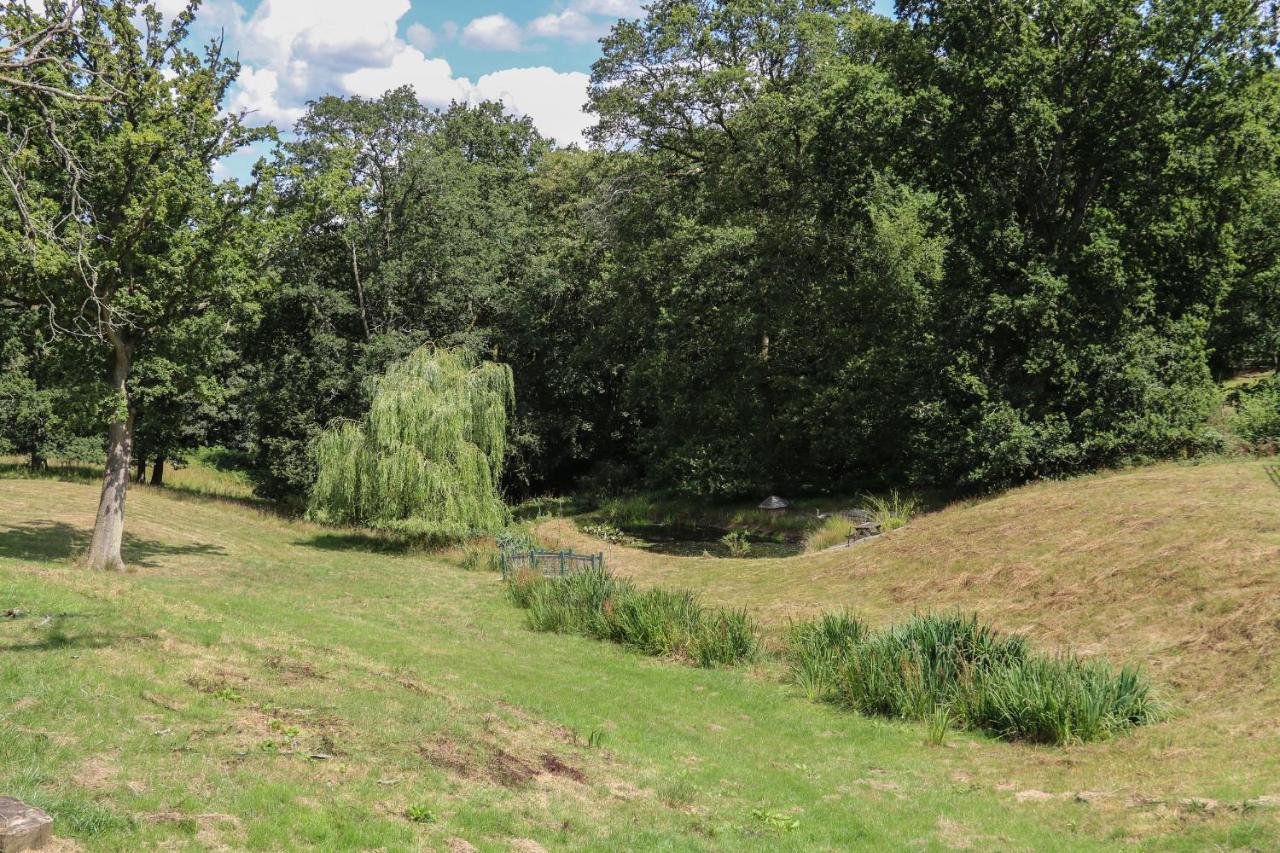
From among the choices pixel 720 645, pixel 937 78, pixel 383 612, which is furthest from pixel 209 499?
pixel 937 78

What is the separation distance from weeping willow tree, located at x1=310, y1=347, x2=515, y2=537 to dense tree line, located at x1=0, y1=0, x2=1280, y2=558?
5.29 meters

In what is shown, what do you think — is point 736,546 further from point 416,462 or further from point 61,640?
point 61,640

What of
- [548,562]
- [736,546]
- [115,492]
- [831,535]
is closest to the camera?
[115,492]

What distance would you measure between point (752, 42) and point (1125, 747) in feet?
108

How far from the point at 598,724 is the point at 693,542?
24090 millimetres

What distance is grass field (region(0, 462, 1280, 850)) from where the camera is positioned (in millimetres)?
7703

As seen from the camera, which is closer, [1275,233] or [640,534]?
[1275,233]

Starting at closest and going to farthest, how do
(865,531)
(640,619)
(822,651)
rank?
(822,651) → (640,619) → (865,531)

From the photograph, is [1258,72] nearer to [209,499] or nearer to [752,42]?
[752,42]

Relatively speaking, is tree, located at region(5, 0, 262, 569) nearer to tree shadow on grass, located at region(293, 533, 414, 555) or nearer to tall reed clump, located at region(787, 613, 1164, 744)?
tree shadow on grass, located at region(293, 533, 414, 555)

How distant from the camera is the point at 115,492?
20406 mm

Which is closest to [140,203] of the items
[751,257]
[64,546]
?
[64,546]

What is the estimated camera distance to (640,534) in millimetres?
38875

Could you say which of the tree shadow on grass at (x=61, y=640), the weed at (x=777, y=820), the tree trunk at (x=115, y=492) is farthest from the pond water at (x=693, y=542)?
the tree shadow on grass at (x=61, y=640)
